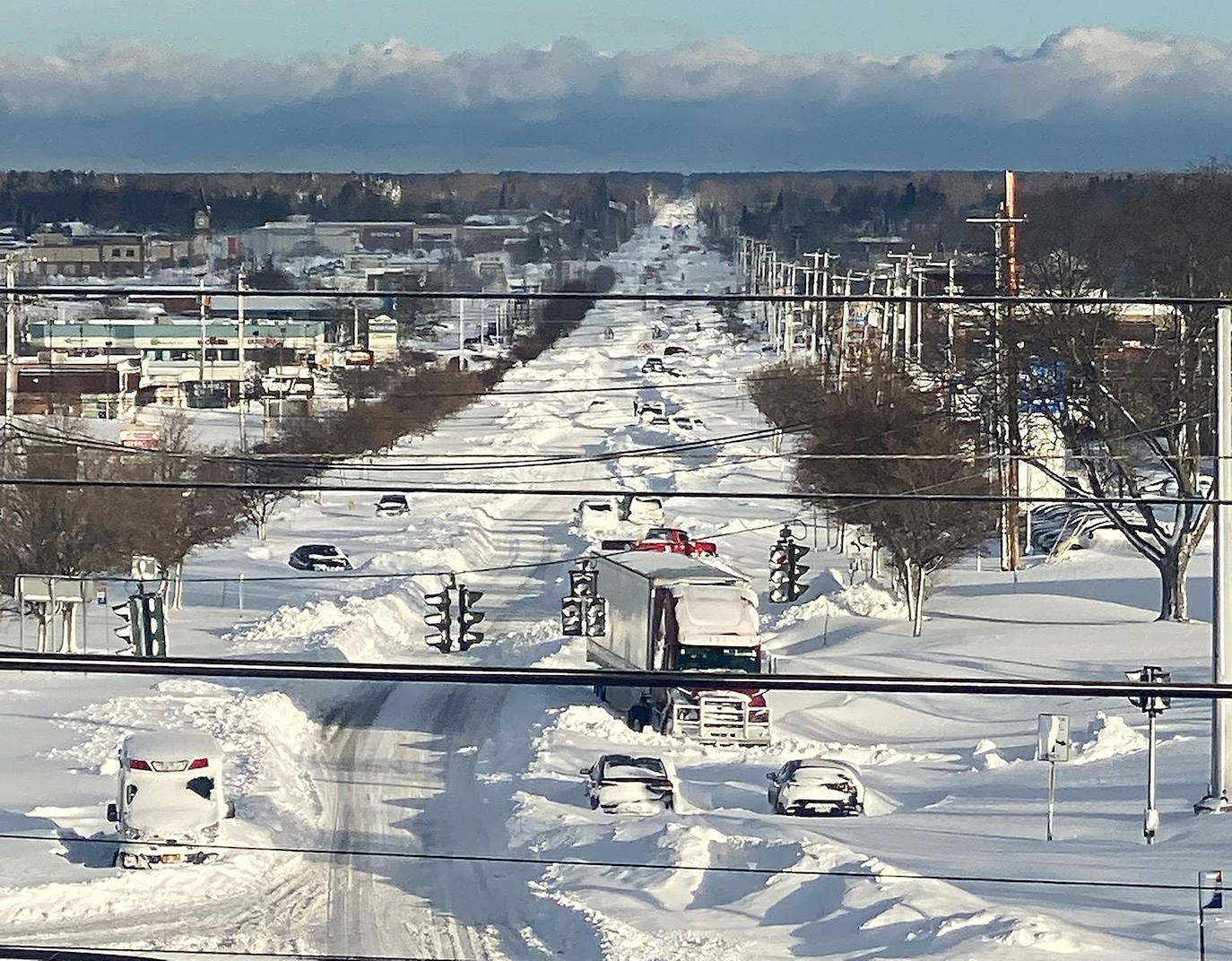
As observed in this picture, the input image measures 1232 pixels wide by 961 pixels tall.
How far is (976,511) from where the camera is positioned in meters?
18.8

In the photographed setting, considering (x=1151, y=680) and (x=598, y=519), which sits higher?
(x=1151, y=680)

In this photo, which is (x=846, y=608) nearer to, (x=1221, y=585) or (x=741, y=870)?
(x=1221, y=585)

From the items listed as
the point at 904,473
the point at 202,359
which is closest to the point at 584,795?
the point at 904,473

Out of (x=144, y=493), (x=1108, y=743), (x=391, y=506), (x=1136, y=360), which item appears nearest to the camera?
(x=1108, y=743)

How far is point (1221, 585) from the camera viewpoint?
9.19 metres

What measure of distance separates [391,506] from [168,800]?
685 inches

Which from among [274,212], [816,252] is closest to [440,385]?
[274,212]

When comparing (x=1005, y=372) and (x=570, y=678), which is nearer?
(x=570, y=678)

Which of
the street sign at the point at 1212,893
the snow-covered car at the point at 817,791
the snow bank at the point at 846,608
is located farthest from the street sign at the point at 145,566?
the street sign at the point at 1212,893

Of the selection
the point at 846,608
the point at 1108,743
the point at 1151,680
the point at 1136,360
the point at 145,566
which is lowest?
the point at 846,608

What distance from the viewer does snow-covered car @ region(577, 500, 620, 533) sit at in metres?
A: 23.2

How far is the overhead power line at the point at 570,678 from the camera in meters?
1.74

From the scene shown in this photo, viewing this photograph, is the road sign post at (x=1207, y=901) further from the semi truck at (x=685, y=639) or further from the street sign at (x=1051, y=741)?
the semi truck at (x=685, y=639)

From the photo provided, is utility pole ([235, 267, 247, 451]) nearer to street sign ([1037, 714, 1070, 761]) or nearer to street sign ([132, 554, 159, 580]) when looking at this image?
street sign ([132, 554, 159, 580])
